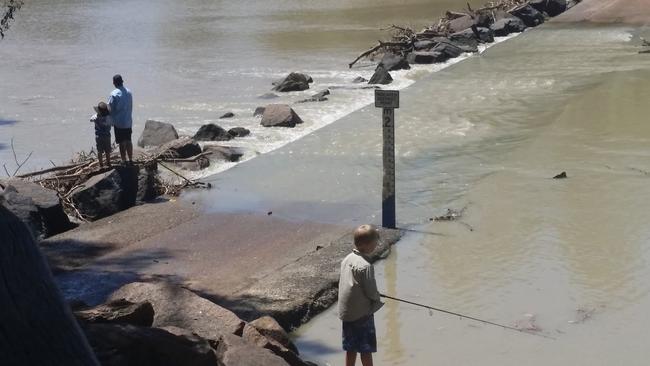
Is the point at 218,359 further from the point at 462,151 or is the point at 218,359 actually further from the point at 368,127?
the point at 368,127

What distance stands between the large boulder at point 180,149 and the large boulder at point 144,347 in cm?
1063

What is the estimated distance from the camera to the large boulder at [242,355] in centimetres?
655

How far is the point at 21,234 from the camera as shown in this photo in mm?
4137

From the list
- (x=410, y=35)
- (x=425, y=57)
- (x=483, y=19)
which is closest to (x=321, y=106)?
(x=425, y=57)

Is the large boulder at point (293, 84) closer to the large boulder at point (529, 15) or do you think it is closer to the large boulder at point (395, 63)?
the large boulder at point (395, 63)

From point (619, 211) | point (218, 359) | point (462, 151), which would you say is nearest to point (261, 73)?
point (462, 151)

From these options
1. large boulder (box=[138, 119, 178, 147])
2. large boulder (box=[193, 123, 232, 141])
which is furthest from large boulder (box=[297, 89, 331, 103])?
large boulder (box=[138, 119, 178, 147])

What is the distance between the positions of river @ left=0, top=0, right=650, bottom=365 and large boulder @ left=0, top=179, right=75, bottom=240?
2.20 meters

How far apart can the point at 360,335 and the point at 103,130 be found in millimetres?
8155

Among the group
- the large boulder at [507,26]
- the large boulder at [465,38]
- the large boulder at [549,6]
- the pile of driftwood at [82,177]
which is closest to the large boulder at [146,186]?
the pile of driftwood at [82,177]

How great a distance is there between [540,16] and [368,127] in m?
22.8

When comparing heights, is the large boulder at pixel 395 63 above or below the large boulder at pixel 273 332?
below

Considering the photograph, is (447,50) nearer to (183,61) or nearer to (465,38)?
(465,38)

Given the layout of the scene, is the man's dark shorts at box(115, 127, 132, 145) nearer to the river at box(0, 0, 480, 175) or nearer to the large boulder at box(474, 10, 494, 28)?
the river at box(0, 0, 480, 175)
